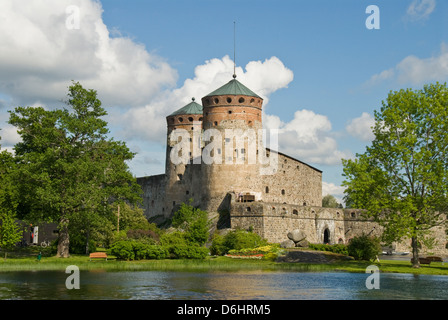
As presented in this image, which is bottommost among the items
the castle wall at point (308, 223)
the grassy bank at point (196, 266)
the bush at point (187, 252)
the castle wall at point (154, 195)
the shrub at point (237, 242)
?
the grassy bank at point (196, 266)

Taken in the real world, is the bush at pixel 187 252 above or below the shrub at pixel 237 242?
below

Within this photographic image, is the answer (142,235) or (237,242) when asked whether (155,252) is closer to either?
(142,235)

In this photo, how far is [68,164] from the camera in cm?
4566

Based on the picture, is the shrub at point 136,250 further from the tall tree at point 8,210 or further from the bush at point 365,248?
the bush at point 365,248

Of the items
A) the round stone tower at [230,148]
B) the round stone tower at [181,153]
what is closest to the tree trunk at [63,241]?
the round stone tower at [230,148]

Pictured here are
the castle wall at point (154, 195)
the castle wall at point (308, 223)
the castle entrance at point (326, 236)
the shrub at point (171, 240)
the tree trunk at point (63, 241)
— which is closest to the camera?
the shrub at point (171, 240)

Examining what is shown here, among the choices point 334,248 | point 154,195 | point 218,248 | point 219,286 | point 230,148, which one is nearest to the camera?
point 219,286

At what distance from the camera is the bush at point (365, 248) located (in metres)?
45.2

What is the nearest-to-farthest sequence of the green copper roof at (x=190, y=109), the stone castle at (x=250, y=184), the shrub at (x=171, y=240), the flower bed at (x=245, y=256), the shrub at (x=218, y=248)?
the shrub at (x=171, y=240) < the flower bed at (x=245, y=256) < the shrub at (x=218, y=248) < the stone castle at (x=250, y=184) < the green copper roof at (x=190, y=109)

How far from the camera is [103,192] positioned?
155 feet

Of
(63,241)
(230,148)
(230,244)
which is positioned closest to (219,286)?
(230,244)

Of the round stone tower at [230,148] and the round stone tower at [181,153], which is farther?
the round stone tower at [181,153]

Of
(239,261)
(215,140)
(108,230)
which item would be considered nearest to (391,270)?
(239,261)

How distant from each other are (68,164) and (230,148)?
26.3m
